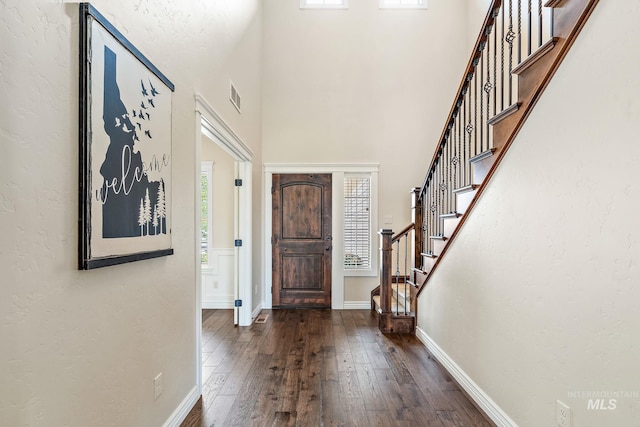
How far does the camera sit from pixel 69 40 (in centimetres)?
118

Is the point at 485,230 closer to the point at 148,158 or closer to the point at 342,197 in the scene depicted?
the point at 148,158

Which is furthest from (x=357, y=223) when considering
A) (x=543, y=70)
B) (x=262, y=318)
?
(x=543, y=70)

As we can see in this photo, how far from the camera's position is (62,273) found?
3.83 feet

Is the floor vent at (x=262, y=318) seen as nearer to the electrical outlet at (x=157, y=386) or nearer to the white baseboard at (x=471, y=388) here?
the white baseboard at (x=471, y=388)

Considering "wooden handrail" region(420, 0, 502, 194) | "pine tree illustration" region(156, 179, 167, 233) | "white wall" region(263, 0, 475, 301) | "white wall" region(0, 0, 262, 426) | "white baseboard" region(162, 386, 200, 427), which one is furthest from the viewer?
"white wall" region(263, 0, 475, 301)

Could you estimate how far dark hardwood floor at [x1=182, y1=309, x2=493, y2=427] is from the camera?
218 cm

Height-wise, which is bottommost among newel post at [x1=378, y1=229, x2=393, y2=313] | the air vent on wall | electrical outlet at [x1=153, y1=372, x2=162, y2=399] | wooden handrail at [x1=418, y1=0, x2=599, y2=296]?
electrical outlet at [x1=153, y1=372, x2=162, y2=399]

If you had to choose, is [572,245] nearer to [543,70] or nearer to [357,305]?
[543,70]

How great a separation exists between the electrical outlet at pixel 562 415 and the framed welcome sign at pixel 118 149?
2.11m

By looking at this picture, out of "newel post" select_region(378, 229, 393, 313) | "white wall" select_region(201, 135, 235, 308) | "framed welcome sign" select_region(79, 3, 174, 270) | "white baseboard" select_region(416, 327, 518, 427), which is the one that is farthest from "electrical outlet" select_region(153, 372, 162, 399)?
"white wall" select_region(201, 135, 235, 308)

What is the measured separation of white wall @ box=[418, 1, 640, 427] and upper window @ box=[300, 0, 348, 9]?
4.10 metres

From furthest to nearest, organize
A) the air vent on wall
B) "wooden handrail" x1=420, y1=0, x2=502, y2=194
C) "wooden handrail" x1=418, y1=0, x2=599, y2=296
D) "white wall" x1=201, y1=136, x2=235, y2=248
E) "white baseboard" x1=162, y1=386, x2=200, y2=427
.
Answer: "white wall" x1=201, y1=136, x2=235, y2=248
the air vent on wall
"wooden handrail" x1=420, y1=0, x2=502, y2=194
"white baseboard" x1=162, y1=386, x2=200, y2=427
"wooden handrail" x1=418, y1=0, x2=599, y2=296

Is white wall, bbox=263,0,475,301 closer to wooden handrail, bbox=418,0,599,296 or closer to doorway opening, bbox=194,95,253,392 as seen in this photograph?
doorway opening, bbox=194,95,253,392

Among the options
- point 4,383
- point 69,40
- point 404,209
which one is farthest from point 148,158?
point 404,209
